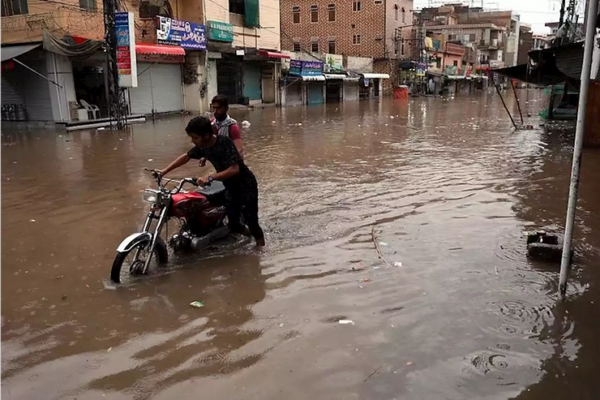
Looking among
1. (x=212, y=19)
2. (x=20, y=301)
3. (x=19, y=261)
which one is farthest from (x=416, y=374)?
(x=212, y=19)

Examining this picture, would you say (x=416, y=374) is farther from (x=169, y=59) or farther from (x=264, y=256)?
(x=169, y=59)

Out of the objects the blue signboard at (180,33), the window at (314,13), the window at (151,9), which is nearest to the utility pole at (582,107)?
the blue signboard at (180,33)

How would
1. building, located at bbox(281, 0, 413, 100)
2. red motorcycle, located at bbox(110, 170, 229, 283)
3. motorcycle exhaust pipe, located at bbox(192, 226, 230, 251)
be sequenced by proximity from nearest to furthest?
red motorcycle, located at bbox(110, 170, 229, 283), motorcycle exhaust pipe, located at bbox(192, 226, 230, 251), building, located at bbox(281, 0, 413, 100)

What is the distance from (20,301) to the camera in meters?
4.29

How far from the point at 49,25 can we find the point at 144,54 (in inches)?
159

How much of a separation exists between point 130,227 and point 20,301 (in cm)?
218

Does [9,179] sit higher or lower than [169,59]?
lower

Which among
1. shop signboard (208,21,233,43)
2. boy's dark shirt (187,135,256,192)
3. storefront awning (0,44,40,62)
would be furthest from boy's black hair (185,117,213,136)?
shop signboard (208,21,233,43)

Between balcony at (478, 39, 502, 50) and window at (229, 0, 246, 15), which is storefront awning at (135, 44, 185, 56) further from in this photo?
balcony at (478, 39, 502, 50)

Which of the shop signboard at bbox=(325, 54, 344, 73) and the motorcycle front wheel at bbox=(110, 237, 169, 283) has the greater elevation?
the shop signboard at bbox=(325, 54, 344, 73)

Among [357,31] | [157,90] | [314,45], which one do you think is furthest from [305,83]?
[157,90]

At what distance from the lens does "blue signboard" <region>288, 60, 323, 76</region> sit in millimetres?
34531

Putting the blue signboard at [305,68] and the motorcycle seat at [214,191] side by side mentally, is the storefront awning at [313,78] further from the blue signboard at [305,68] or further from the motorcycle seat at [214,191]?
the motorcycle seat at [214,191]

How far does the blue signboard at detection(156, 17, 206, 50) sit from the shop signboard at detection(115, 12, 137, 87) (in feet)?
17.2
